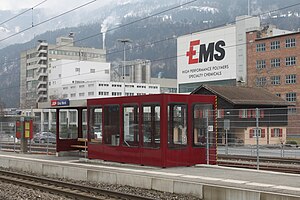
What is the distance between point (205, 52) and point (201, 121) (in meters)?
81.0

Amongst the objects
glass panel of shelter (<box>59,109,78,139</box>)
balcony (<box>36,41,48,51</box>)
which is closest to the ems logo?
balcony (<box>36,41,48,51</box>)

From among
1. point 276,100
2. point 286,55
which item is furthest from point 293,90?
point 276,100

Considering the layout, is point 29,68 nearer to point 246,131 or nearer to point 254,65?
point 254,65

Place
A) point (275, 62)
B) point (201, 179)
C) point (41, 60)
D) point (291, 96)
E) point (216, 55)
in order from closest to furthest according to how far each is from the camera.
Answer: point (201, 179) → point (291, 96) → point (275, 62) → point (216, 55) → point (41, 60)

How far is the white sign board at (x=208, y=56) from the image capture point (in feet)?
306

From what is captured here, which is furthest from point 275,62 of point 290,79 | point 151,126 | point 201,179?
point 201,179

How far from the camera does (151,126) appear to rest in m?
16.2

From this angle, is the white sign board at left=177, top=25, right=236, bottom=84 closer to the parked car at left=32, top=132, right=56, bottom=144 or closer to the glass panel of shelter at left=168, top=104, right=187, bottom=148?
the parked car at left=32, top=132, right=56, bottom=144

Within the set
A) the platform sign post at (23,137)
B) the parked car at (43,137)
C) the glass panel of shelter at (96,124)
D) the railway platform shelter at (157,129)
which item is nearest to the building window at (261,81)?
the parked car at (43,137)

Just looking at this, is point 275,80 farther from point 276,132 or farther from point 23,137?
point 276,132

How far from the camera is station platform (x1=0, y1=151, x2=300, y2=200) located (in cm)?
1091

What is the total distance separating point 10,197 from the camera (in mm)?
12875

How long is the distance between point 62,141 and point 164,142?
832 centimetres

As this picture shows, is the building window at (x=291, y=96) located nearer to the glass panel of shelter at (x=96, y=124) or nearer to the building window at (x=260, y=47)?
the building window at (x=260, y=47)
